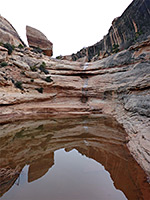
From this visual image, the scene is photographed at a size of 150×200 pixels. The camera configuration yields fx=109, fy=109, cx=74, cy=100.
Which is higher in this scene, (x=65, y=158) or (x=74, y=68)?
(x=74, y=68)

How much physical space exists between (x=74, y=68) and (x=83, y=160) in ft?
66.5

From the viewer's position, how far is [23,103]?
40.4 ft

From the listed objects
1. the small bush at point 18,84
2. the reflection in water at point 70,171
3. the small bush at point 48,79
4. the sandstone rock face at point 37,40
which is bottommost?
the reflection in water at point 70,171

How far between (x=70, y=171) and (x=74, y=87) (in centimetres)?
1553

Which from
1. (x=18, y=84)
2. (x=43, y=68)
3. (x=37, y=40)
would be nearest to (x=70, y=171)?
(x=18, y=84)

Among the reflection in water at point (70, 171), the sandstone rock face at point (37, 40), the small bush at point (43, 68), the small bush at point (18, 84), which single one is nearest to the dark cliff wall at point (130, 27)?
the sandstone rock face at point (37, 40)

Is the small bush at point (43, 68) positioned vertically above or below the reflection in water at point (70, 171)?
above

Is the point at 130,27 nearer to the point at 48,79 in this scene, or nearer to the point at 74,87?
the point at 74,87

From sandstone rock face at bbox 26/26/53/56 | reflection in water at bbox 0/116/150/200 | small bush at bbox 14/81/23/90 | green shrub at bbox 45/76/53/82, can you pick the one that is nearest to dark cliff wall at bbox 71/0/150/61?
sandstone rock face at bbox 26/26/53/56

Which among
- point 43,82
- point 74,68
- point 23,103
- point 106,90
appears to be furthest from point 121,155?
point 74,68

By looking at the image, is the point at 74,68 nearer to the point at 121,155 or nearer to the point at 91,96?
the point at 91,96

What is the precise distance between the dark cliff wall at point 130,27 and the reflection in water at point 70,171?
22303 millimetres

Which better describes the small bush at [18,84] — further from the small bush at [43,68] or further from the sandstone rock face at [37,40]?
the sandstone rock face at [37,40]

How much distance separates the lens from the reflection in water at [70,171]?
2.48 metres
